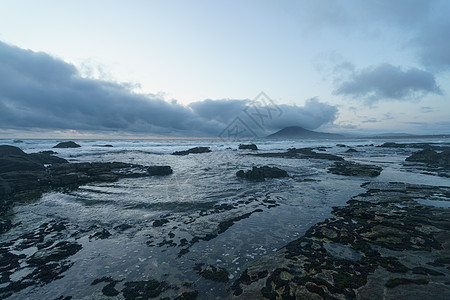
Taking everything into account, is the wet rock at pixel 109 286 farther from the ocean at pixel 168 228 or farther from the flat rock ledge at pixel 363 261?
the flat rock ledge at pixel 363 261

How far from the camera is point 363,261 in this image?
19.1ft

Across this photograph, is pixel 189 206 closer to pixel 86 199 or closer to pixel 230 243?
pixel 230 243

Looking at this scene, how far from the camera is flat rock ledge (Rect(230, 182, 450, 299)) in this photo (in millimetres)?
4625

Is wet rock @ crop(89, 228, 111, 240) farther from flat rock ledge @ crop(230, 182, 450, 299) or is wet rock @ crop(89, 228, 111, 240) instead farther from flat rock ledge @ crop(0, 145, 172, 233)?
flat rock ledge @ crop(230, 182, 450, 299)

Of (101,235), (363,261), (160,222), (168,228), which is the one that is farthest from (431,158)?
(101,235)

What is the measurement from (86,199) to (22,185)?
25.7 feet

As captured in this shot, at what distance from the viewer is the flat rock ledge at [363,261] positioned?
4.62 m

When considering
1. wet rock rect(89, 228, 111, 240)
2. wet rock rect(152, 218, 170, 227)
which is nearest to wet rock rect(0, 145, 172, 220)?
wet rock rect(89, 228, 111, 240)

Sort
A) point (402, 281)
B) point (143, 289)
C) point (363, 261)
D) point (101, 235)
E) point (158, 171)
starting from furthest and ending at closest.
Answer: point (158, 171), point (101, 235), point (363, 261), point (143, 289), point (402, 281)

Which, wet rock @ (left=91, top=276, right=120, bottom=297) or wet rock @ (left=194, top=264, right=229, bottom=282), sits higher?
wet rock @ (left=194, top=264, right=229, bottom=282)

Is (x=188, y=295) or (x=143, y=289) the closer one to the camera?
(x=188, y=295)

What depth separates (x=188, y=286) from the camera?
514 centimetres

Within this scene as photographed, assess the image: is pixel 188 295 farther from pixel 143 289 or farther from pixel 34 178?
pixel 34 178

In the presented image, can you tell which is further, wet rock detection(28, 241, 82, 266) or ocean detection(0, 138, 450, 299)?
wet rock detection(28, 241, 82, 266)
